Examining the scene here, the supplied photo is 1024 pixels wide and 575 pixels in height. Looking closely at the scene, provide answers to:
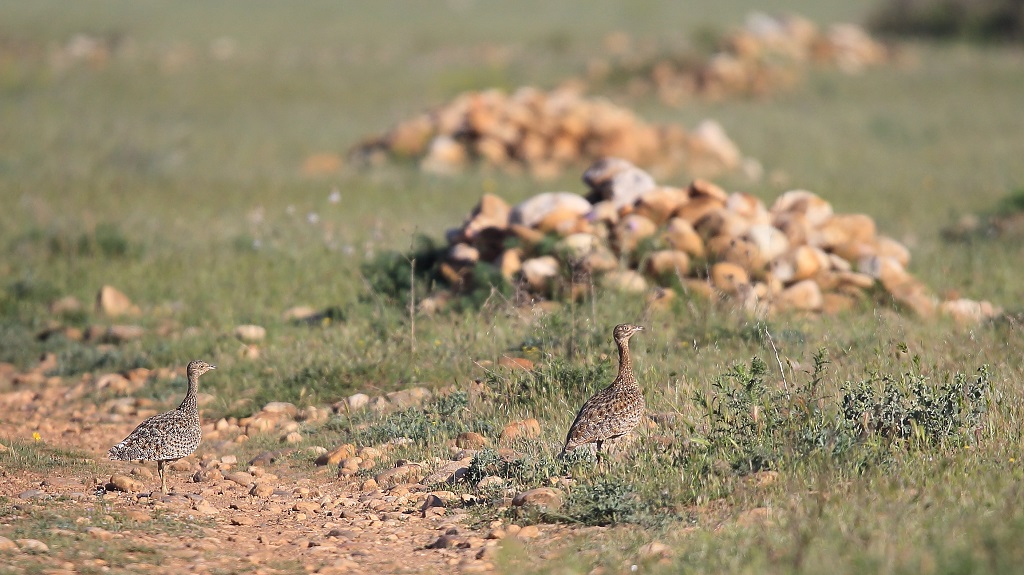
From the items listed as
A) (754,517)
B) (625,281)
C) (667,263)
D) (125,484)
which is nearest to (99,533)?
(125,484)

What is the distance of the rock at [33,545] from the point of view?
17.8ft

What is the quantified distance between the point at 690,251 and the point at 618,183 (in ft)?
4.50

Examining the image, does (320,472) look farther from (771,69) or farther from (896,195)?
(771,69)

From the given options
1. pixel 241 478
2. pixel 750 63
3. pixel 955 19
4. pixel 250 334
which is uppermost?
pixel 955 19

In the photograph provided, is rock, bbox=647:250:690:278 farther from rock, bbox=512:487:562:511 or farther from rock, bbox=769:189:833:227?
A: rock, bbox=512:487:562:511

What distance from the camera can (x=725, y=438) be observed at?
622cm

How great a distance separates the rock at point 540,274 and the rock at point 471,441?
2720mm

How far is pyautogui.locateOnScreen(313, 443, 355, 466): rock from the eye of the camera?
7262 millimetres

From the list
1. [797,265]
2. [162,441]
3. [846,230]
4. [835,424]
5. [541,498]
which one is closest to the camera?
[541,498]

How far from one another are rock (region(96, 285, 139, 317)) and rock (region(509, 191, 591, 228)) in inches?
155

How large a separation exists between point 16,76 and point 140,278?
64.3ft

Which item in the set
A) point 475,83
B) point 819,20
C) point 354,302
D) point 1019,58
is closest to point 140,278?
point 354,302

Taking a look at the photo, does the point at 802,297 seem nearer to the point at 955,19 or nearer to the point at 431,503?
the point at 431,503

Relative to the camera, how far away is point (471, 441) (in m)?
7.26
